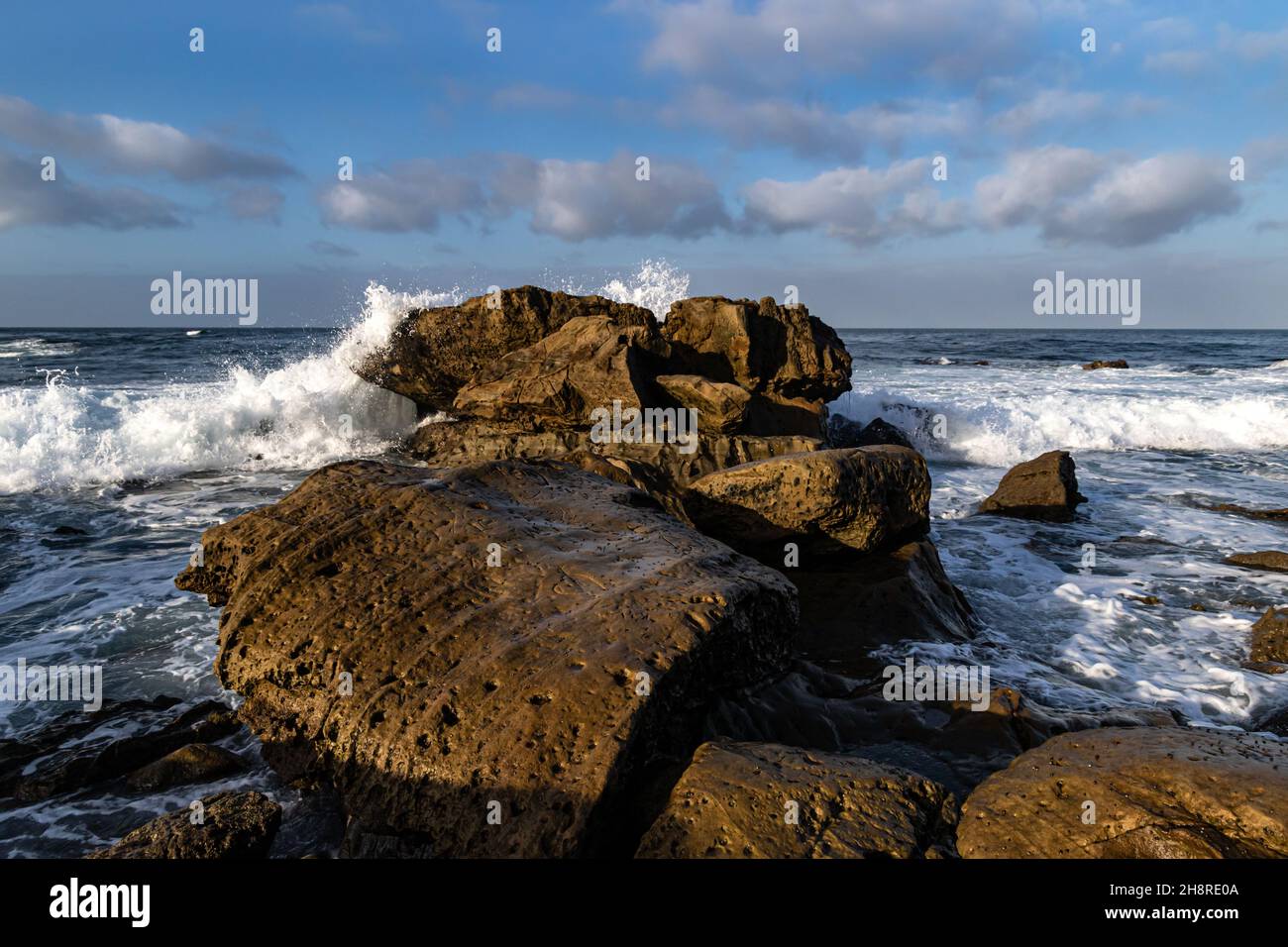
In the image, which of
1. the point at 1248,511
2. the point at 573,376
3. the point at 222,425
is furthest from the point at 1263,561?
the point at 222,425

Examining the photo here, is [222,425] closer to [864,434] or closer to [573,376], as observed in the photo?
[573,376]

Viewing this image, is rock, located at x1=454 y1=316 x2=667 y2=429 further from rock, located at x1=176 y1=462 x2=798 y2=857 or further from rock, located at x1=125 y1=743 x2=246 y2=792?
rock, located at x1=125 y1=743 x2=246 y2=792

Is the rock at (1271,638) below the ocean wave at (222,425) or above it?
below

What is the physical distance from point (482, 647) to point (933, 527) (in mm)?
7058

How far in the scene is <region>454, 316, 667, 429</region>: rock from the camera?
29.7ft

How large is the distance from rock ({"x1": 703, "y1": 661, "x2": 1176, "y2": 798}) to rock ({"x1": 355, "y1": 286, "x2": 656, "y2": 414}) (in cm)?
698

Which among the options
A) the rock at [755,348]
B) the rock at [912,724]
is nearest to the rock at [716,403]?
the rock at [755,348]

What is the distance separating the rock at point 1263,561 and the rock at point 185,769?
887cm

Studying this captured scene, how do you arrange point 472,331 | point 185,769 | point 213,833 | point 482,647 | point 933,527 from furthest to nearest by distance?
point 472,331, point 933,527, point 185,769, point 482,647, point 213,833

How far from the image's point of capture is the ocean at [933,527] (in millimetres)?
5215

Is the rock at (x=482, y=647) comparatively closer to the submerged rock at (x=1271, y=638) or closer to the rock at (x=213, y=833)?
the rock at (x=213, y=833)

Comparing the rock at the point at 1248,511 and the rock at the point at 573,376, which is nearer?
the rock at the point at 573,376

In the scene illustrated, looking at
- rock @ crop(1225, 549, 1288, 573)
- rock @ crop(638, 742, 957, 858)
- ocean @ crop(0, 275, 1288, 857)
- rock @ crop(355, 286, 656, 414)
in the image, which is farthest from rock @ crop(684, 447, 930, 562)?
rock @ crop(355, 286, 656, 414)

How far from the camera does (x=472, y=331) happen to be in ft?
37.1
